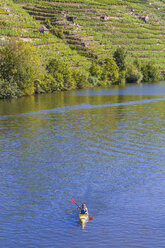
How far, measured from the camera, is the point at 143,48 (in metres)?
153

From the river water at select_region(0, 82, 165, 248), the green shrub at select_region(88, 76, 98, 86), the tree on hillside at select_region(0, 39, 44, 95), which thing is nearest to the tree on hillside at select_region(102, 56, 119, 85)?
the green shrub at select_region(88, 76, 98, 86)

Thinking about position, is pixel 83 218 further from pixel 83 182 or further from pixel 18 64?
pixel 18 64

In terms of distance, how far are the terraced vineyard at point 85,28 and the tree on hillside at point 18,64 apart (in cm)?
3197

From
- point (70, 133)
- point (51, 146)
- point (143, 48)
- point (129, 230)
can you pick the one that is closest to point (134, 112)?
point (70, 133)

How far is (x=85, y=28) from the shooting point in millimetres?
149125

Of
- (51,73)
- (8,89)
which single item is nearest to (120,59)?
(51,73)

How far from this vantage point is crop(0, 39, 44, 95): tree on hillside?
71.7 meters

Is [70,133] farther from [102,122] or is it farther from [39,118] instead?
[39,118]

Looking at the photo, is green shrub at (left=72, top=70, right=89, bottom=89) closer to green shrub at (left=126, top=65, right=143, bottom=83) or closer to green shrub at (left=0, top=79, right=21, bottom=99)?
green shrub at (left=126, top=65, right=143, bottom=83)

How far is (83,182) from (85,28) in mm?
133180

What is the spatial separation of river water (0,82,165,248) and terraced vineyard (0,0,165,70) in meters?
70.1

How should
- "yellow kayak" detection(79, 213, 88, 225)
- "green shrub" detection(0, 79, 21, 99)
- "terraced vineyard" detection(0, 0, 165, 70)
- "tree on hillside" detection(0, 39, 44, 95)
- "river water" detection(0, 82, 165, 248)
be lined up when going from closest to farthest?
"river water" detection(0, 82, 165, 248), "yellow kayak" detection(79, 213, 88, 225), "green shrub" detection(0, 79, 21, 99), "tree on hillside" detection(0, 39, 44, 95), "terraced vineyard" detection(0, 0, 165, 70)

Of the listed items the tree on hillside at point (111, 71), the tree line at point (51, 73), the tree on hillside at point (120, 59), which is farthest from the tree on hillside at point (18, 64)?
the tree on hillside at point (120, 59)

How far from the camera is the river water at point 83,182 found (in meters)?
16.1
